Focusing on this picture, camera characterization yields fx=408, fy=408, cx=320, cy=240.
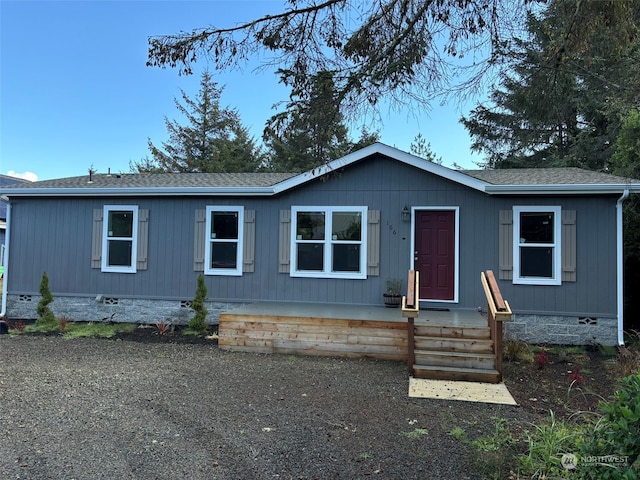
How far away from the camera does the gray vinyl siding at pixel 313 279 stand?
6.82 m

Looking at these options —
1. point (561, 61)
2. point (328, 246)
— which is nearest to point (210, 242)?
point (328, 246)

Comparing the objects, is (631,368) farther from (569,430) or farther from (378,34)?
(378,34)

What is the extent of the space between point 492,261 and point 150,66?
5989 millimetres

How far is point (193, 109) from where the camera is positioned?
2388 centimetres

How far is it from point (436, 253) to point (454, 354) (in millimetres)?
2537

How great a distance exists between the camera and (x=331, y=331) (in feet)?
19.5

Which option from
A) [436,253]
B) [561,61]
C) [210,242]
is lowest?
[436,253]

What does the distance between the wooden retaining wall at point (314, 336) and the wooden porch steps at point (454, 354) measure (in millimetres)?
412

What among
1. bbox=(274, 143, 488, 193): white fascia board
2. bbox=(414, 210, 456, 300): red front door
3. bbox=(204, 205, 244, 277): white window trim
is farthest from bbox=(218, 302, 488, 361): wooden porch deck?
bbox=(274, 143, 488, 193): white fascia board

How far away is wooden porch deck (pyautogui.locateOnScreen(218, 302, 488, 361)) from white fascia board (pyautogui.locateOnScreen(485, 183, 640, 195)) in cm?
218

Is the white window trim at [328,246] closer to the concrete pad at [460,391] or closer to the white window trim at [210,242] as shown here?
the white window trim at [210,242]

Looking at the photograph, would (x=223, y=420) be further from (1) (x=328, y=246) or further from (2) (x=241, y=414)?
(1) (x=328, y=246)

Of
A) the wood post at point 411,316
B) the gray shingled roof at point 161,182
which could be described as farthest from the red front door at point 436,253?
the gray shingled roof at point 161,182

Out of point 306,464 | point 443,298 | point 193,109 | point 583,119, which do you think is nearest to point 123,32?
point 443,298
